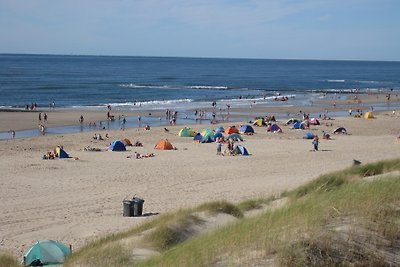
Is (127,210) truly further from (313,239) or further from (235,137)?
(235,137)

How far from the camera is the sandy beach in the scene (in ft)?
46.9

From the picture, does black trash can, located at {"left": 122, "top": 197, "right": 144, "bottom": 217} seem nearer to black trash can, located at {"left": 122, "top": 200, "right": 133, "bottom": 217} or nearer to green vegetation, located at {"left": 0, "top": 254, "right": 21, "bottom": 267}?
black trash can, located at {"left": 122, "top": 200, "right": 133, "bottom": 217}

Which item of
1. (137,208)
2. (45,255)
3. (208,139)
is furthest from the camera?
(208,139)

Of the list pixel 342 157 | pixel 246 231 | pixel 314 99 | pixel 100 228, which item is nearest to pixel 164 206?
pixel 100 228

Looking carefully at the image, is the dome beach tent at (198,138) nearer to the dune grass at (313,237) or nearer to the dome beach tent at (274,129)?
the dome beach tent at (274,129)

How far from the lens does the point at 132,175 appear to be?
70.2ft

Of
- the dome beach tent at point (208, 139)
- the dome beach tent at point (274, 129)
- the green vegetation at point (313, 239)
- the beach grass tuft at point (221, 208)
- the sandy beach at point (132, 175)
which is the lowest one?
the sandy beach at point (132, 175)

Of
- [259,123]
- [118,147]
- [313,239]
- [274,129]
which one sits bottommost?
[118,147]

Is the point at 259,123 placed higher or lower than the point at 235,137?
higher

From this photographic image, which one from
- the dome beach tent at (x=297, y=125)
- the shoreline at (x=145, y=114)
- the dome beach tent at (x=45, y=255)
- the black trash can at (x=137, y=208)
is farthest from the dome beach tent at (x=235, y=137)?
the dome beach tent at (x=45, y=255)

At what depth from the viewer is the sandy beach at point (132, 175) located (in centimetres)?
1429

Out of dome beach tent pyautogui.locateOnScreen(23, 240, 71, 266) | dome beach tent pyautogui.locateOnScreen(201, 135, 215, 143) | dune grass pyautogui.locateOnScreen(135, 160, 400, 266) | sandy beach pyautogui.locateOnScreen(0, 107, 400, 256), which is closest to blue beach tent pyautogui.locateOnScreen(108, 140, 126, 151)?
sandy beach pyautogui.locateOnScreen(0, 107, 400, 256)

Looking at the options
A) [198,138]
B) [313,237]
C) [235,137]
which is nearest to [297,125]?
[235,137]

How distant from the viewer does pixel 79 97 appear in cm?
6231
